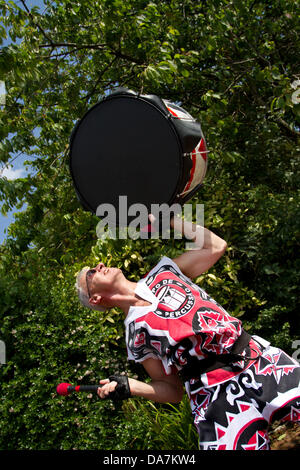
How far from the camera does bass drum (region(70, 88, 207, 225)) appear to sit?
1.65 meters

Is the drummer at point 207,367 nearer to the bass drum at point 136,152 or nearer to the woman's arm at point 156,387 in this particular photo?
the woman's arm at point 156,387

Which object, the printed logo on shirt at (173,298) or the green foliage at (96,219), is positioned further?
the green foliage at (96,219)

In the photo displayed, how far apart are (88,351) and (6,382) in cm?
64

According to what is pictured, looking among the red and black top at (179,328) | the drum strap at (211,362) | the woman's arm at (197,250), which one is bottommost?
the drum strap at (211,362)

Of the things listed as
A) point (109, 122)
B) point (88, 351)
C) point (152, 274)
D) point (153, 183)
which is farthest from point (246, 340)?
point (88, 351)

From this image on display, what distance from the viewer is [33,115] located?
3.22 m

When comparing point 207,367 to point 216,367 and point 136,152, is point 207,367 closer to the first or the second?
point 216,367

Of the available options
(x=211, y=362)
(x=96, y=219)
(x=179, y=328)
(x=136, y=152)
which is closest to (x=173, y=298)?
(x=179, y=328)

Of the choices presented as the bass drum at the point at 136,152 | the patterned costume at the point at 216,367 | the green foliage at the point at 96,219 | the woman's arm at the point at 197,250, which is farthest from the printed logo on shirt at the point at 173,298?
the green foliage at the point at 96,219

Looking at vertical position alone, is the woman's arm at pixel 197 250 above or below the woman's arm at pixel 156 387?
above

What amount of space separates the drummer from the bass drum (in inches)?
15.9

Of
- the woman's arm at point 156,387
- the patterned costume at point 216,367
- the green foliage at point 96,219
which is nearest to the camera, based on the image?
the patterned costume at point 216,367

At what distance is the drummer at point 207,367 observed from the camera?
1521 mm

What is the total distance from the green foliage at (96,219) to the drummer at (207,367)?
1.30 m
